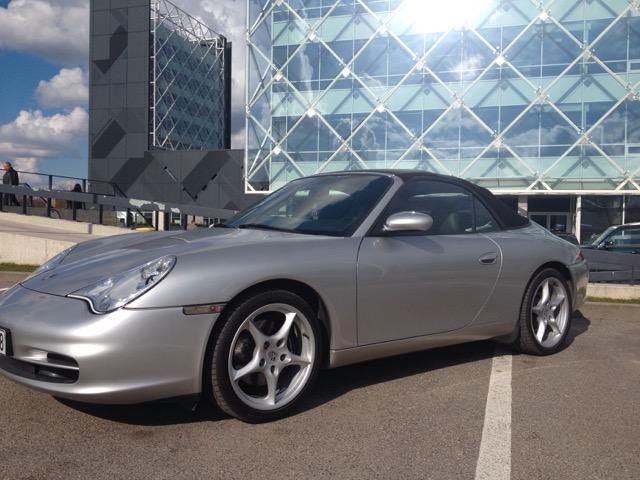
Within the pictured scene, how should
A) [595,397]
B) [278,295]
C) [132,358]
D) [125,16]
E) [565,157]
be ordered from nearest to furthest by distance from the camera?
[132,358], [278,295], [595,397], [565,157], [125,16]

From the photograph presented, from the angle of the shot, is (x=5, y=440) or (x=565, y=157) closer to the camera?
(x=5, y=440)

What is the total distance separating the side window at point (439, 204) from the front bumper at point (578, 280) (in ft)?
3.96

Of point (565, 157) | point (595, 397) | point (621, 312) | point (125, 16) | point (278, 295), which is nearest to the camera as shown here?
point (278, 295)

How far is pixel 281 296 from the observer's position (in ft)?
10.5

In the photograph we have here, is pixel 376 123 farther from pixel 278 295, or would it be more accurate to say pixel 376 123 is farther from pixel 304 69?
pixel 278 295

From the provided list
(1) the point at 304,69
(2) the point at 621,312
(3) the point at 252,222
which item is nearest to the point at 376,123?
(1) the point at 304,69

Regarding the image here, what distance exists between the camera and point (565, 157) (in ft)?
92.9

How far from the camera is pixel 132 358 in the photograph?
276 centimetres

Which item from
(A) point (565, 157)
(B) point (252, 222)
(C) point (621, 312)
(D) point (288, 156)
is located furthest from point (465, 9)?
(B) point (252, 222)

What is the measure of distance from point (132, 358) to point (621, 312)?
6254mm

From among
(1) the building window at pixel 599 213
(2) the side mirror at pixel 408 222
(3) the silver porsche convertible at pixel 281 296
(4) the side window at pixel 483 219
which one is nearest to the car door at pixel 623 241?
(3) the silver porsche convertible at pixel 281 296

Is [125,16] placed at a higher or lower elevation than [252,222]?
higher

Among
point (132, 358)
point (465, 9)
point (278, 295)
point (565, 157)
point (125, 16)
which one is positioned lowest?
point (132, 358)

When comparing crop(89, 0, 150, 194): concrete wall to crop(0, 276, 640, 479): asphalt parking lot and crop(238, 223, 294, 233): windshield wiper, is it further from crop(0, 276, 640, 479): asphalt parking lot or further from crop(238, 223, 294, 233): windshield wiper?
crop(0, 276, 640, 479): asphalt parking lot
